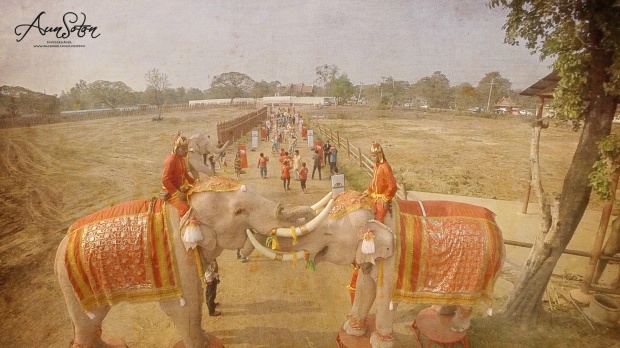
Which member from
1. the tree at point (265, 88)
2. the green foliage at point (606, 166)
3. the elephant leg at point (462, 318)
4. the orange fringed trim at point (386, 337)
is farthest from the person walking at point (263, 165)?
the green foliage at point (606, 166)

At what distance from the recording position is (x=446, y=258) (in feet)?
12.1

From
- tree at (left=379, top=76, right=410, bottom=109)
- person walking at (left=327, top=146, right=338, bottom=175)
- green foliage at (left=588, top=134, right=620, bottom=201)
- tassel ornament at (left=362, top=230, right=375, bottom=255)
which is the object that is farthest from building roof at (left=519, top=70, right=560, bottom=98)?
person walking at (left=327, top=146, right=338, bottom=175)

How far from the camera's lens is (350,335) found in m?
4.21

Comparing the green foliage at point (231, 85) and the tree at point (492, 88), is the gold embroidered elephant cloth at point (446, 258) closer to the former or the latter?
the tree at point (492, 88)

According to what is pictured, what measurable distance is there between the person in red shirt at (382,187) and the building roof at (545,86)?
2859 mm

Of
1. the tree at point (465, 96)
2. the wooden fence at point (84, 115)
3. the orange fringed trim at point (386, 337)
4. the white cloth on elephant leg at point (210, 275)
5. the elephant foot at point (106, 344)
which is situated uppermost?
the tree at point (465, 96)

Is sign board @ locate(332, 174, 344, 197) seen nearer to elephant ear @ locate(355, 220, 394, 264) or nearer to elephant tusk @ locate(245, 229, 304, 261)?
elephant ear @ locate(355, 220, 394, 264)

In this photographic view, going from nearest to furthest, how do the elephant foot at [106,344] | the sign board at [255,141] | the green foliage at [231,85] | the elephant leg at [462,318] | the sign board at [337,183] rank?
the elephant foot at [106,344] < the elephant leg at [462,318] < the green foliage at [231,85] < the sign board at [337,183] < the sign board at [255,141]

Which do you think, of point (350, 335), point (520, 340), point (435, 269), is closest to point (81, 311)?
point (350, 335)

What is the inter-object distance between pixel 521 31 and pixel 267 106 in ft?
17.7

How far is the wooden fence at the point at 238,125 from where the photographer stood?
8.84 metres

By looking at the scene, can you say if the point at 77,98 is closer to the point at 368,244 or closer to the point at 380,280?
the point at 368,244

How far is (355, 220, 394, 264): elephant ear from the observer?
3.50 metres

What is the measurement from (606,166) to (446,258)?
2128 millimetres
